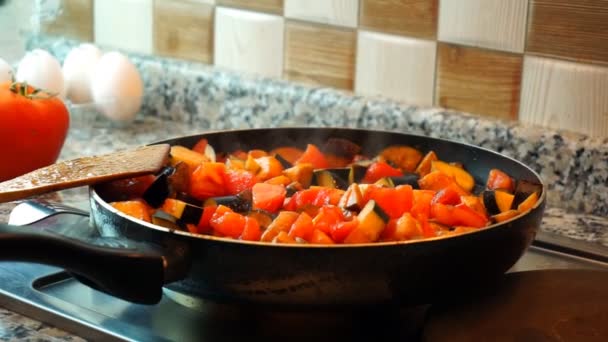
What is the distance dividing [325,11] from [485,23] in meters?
0.29

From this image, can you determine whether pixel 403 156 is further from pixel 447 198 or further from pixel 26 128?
pixel 26 128

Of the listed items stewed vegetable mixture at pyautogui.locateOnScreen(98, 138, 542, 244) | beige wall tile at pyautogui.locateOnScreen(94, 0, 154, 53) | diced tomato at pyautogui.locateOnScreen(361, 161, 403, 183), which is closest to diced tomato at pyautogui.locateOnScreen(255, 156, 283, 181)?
stewed vegetable mixture at pyautogui.locateOnScreen(98, 138, 542, 244)

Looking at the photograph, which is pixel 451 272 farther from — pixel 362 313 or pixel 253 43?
pixel 253 43

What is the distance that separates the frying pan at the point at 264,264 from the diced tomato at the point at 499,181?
0.64ft

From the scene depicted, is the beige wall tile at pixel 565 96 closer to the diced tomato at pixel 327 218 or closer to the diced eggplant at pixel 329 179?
the diced eggplant at pixel 329 179

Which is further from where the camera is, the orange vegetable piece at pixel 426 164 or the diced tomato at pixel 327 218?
the orange vegetable piece at pixel 426 164

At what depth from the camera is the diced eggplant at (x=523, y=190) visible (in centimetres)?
104

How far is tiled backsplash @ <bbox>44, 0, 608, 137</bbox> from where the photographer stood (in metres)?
1.28

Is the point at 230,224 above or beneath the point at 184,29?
beneath

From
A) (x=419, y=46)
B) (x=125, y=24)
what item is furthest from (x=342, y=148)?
(x=125, y=24)

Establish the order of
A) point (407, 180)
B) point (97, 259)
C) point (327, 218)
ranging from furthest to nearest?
point (407, 180)
point (327, 218)
point (97, 259)

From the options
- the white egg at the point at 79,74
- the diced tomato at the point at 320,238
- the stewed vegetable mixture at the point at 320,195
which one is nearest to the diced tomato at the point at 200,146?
the stewed vegetable mixture at the point at 320,195

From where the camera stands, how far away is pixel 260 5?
1.63m

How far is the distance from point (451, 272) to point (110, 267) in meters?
0.30
